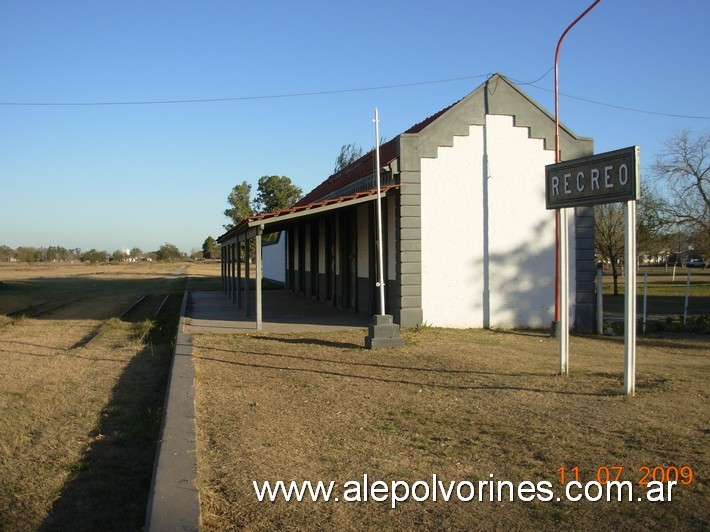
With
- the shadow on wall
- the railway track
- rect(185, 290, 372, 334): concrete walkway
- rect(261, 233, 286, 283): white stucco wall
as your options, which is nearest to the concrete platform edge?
rect(185, 290, 372, 334): concrete walkway

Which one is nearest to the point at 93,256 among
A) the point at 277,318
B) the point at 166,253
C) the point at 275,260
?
the point at 166,253

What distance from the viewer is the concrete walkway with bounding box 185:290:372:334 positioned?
598 inches

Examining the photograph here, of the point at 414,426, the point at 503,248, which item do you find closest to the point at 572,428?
the point at 414,426

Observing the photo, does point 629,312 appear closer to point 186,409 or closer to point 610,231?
point 186,409

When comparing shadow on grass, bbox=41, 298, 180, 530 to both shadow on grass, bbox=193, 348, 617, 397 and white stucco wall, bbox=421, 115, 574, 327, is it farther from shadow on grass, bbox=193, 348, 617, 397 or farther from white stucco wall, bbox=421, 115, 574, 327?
white stucco wall, bbox=421, 115, 574, 327

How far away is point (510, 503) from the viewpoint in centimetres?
463

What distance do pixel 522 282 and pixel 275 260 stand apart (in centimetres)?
2828

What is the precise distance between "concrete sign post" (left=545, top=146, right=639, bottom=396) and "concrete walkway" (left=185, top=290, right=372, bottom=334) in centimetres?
686

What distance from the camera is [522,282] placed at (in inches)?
605

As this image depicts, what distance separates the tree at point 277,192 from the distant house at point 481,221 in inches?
2000

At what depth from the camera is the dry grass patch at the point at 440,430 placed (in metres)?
4.47

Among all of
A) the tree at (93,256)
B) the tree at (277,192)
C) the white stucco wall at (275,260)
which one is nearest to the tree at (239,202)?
the tree at (277,192)

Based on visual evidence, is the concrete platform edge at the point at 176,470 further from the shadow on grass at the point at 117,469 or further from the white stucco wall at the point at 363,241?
the white stucco wall at the point at 363,241

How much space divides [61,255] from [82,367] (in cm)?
15276
